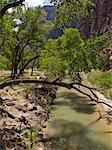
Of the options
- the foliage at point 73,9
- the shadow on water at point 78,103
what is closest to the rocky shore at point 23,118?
the shadow on water at point 78,103

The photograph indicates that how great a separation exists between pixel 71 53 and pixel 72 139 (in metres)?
17.9

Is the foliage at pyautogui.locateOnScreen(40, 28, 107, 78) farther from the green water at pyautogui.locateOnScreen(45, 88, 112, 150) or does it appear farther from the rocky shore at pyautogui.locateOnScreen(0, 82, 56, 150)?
the rocky shore at pyautogui.locateOnScreen(0, 82, 56, 150)

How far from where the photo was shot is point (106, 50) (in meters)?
88.1

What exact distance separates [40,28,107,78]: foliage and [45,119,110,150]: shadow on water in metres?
7.68

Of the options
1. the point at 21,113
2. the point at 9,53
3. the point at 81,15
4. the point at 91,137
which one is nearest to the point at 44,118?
the point at 21,113

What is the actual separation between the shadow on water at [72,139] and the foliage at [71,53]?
768 centimetres

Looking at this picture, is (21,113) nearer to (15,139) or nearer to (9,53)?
(15,139)

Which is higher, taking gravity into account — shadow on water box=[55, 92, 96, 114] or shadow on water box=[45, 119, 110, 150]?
shadow on water box=[45, 119, 110, 150]

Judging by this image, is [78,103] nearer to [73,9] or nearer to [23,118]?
[23,118]

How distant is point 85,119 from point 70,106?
6.43m

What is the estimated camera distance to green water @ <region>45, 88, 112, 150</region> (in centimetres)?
2438

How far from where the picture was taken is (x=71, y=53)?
4212cm

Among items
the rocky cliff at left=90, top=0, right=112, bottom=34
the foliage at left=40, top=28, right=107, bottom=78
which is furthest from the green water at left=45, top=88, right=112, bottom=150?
the rocky cliff at left=90, top=0, right=112, bottom=34

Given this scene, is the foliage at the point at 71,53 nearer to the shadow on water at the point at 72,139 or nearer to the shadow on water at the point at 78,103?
the shadow on water at the point at 78,103
